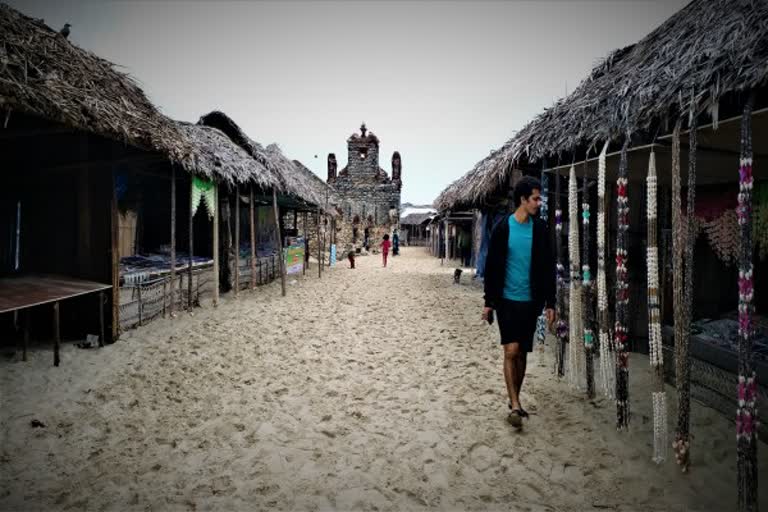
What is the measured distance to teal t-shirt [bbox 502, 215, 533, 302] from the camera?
9.26ft

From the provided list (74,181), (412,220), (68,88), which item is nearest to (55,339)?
(74,181)

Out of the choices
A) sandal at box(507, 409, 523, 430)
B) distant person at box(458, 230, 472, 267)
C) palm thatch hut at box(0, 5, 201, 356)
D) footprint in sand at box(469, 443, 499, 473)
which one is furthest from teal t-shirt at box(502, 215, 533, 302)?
distant person at box(458, 230, 472, 267)

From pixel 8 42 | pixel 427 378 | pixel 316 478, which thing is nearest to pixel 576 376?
pixel 427 378

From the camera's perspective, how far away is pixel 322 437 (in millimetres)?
2719

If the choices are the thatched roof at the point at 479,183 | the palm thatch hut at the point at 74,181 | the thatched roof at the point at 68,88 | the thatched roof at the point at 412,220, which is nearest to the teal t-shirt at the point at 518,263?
the thatched roof at the point at 479,183

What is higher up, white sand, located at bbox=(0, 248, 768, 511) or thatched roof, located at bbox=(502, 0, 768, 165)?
thatched roof, located at bbox=(502, 0, 768, 165)

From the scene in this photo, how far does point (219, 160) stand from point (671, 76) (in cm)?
679

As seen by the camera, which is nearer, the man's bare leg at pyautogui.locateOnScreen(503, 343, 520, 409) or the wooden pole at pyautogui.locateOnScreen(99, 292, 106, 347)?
the man's bare leg at pyautogui.locateOnScreen(503, 343, 520, 409)

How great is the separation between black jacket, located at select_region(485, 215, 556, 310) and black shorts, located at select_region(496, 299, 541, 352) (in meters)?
0.08

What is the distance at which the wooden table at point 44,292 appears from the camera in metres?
3.58

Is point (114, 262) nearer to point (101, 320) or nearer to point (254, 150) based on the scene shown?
point (101, 320)

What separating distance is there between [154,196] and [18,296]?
589 cm

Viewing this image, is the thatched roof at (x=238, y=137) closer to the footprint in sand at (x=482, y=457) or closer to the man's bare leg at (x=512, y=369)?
the man's bare leg at (x=512, y=369)

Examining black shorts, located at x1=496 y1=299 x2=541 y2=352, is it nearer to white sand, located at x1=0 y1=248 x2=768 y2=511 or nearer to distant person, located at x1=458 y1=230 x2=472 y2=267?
white sand, located at x1=0 y1=248 x2=768 y2=511
